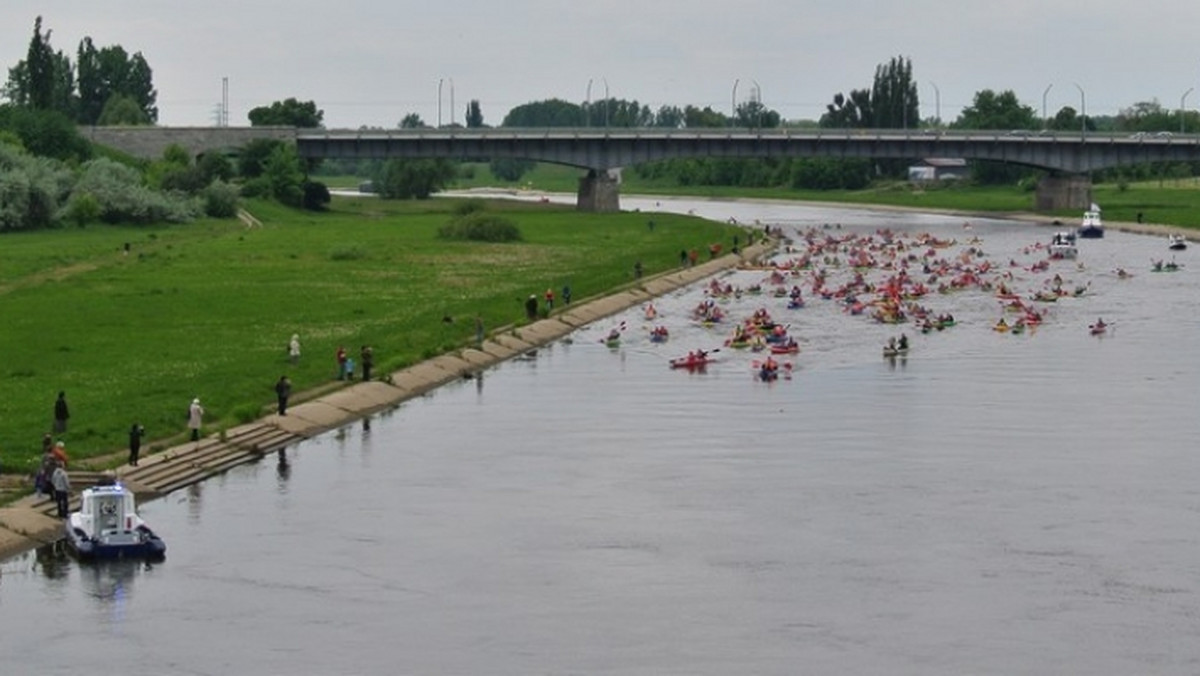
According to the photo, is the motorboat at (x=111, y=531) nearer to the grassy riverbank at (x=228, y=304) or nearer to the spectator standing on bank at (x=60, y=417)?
the grassy riverbank at (x=228, y=304)

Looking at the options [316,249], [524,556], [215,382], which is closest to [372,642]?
[524,556]

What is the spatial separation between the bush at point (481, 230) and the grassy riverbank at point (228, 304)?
6.59 feet

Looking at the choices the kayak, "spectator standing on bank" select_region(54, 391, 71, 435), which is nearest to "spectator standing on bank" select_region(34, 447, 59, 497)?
"spectator standing on bank" select_region(54, 391, 71, 435)

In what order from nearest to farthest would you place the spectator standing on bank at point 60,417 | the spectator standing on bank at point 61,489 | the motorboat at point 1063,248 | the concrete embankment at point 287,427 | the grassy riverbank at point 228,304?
the concrete embankment at point 287,427, the spectator standing on bank at point 61,489, the spectator standing on bank at point 60,417, the grassy riverbank at point 228,304, the motorboat at point 1063,248

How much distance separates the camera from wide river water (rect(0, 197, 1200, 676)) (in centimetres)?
5412

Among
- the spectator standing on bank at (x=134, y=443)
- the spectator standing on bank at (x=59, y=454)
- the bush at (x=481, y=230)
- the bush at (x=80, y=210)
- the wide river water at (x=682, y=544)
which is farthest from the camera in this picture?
the bush at (x=481, y=230)

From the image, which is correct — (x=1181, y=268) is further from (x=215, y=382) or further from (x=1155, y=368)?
(x=215, y=382)

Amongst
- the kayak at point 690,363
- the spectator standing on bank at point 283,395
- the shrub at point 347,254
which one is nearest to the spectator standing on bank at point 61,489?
the spectator standing on bank at point 283,395

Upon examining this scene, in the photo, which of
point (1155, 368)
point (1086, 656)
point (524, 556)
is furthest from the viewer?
point (1155, 368)

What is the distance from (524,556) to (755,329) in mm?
55545

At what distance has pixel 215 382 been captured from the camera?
→ 89125mm

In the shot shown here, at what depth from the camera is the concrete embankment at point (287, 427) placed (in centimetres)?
6519

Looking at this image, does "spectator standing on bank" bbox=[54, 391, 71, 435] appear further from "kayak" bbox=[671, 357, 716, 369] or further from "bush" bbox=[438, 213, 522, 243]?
"bush" bbox=[438, 213, 522, 243]

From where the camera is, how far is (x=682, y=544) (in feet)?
211
